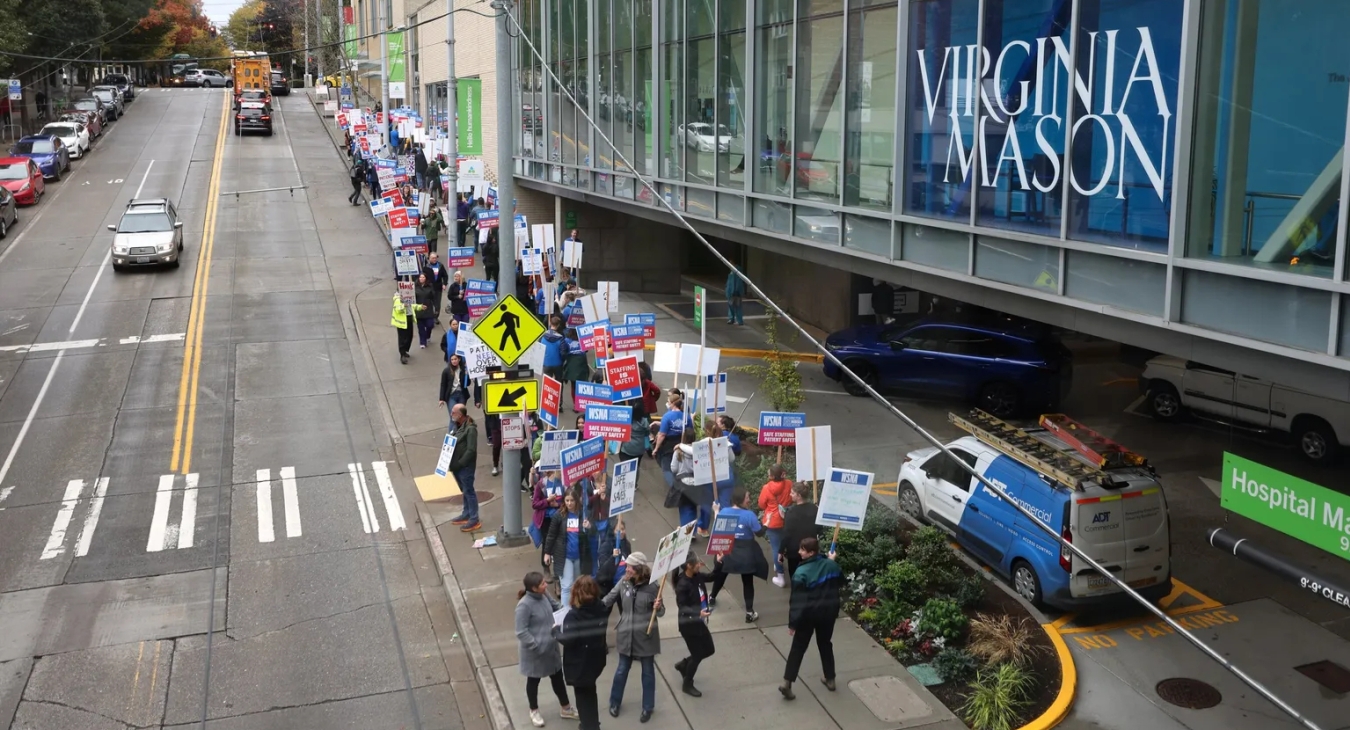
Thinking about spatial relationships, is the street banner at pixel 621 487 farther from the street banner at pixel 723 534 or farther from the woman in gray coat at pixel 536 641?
the woman in gray coat at pixel 536 641

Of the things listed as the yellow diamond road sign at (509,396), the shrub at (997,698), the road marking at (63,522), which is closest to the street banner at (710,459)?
the yellow diamond road sign at (509,396)

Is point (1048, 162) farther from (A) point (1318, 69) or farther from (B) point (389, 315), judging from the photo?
(B) point (389, 315)

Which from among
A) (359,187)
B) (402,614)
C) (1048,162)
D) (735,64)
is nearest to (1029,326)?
(735,64)

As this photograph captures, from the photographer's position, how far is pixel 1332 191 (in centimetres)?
841

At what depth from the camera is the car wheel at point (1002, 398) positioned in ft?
65.6

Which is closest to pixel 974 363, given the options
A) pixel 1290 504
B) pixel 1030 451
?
pixel 1030 451

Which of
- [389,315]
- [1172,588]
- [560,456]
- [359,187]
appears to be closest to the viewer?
[560,456]

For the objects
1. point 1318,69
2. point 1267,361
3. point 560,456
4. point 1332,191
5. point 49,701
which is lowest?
point 49,701

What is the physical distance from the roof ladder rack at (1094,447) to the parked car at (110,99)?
65.5 metres

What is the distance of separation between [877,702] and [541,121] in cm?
2170

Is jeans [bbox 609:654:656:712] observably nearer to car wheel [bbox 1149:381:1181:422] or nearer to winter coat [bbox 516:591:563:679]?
winter coat [bbox 516:591:563:679]

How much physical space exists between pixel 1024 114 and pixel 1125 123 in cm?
147

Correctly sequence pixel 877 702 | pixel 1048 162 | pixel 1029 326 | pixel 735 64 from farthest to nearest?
1. pixel 1029 326
2. pixel 735 64
3. pixel 1048 162
4. pixel 877 702

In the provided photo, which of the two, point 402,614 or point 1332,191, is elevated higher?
point 1332,191
